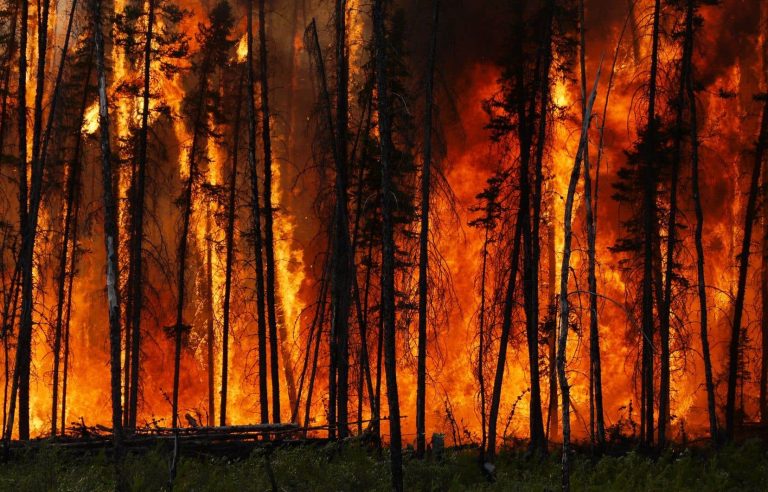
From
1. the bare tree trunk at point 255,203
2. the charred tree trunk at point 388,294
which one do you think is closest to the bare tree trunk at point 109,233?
the charred tree trunk at point 388,294

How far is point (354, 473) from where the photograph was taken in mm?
11375

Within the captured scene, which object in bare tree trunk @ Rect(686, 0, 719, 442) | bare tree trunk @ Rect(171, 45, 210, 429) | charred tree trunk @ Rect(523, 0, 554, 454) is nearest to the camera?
bare tree trunk @ Rect(686, 0, 719, 442)

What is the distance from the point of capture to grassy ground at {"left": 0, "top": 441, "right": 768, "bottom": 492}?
10.3 metres

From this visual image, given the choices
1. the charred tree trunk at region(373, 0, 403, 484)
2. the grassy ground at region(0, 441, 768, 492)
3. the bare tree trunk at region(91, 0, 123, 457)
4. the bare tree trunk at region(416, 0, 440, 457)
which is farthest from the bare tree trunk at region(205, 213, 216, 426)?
the charred tree trunk at region(373, 0, 403, 484)

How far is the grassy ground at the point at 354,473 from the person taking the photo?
404 inches

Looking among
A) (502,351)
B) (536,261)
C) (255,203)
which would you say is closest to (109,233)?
(255,203)

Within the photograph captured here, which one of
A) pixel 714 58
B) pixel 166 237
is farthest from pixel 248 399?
pixel 714 58

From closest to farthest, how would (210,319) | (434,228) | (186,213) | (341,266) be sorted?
(341,266), (186,213), (434,228), (210,319)

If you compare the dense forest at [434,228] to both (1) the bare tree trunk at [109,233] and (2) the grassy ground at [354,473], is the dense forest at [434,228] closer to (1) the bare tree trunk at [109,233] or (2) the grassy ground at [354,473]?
(2) the grassy ground at [354,473]

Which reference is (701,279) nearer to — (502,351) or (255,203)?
(502,351)

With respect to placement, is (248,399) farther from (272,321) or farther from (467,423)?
(272,321)

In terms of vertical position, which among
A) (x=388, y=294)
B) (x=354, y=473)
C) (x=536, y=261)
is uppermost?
(x=536, y=261)

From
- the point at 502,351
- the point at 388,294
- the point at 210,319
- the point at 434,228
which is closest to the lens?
the point at 388,294

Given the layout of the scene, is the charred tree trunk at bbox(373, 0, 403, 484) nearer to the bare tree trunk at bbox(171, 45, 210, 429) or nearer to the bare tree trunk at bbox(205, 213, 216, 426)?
the bare tree trunk at bbox(171, 45, 210, 429)
